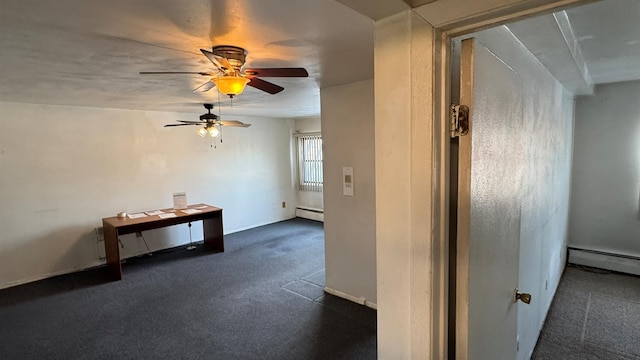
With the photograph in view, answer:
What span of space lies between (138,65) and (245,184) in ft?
13.1

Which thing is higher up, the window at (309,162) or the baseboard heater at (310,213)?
the window at (309,162)

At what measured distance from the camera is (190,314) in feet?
10.1

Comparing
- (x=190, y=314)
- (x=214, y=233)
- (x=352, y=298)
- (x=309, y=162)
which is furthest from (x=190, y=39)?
(x=309, y=162)

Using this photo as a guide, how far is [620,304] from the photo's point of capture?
3.08 meters

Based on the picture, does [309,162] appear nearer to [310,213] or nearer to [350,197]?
[310,213]

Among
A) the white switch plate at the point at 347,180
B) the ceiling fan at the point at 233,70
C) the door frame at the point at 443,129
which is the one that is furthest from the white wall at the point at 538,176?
the white switch plate at the point at 347,180

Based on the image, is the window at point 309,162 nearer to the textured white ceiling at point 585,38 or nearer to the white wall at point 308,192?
the white wall at point 308,192

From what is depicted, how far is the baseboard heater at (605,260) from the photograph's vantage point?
3.71m

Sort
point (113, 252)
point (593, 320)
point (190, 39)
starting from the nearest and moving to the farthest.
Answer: point (190, 39) → point (593, 320) → point (113, 252)

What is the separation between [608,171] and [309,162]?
4.87 metres

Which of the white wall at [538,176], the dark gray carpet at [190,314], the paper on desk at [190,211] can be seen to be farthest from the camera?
the paper on desk at [190,211]

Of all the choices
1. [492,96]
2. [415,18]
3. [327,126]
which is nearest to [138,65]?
[327,126]

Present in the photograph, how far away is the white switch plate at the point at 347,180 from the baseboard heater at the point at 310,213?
346 cm

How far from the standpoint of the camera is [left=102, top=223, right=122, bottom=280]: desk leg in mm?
3896
